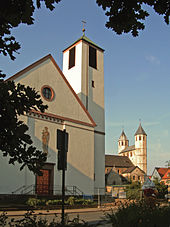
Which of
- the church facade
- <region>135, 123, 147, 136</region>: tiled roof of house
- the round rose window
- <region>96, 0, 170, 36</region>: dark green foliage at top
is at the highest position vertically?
<region>135, 123, 147, 136</region>: tiled roof of house

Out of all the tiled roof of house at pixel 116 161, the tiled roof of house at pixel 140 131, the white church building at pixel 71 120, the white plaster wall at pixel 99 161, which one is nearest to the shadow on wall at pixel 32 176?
the white church building at pixel 71 120

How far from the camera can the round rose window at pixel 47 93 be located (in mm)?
22969

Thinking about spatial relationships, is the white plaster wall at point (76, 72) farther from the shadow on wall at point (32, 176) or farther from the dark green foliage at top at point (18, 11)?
the dark green foliage at top at point (18, 11)

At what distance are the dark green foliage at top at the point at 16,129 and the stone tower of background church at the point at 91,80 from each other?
2205 centimetres

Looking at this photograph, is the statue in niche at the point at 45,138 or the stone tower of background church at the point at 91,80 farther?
the stone tower of background church at the point at 91,80

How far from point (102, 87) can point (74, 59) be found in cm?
432

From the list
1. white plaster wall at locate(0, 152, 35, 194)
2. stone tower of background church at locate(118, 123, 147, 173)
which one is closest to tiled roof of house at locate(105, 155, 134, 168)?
stone tower of background church at locate(118, 123, 147, 173)

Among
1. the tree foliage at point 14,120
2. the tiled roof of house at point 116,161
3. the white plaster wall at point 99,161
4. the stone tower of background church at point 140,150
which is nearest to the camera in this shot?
the tree foliage at point 14,120

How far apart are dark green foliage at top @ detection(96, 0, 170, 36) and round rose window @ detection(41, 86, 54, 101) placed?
63.0ft

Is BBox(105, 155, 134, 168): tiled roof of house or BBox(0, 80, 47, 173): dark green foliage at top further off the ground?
BBox(0, 80, 47, 173): dark green foliage at top

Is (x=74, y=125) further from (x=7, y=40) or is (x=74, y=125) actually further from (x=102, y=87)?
(x=7, y=40)

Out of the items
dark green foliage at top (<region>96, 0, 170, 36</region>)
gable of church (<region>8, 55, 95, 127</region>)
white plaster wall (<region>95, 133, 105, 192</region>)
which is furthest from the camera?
white plaster wall (<region>95, 133, 105, 192</region>)

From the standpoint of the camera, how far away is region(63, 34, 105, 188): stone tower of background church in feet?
88.9

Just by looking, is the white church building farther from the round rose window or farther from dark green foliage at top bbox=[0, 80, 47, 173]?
dark green foliage at top bbox=[0, 80, 47, 173]
